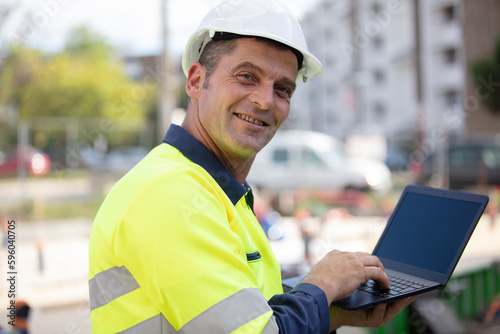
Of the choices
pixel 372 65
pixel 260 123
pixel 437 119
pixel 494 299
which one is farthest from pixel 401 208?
pixel 372 65

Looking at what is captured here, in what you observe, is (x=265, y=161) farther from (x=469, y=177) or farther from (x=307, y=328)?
(x=307, y=328)

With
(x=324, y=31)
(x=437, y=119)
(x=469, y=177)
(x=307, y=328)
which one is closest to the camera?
(x=307, y=328)

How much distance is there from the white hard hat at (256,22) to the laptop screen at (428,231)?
688 mm

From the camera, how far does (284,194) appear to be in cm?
1198

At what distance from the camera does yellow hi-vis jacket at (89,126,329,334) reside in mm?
1055

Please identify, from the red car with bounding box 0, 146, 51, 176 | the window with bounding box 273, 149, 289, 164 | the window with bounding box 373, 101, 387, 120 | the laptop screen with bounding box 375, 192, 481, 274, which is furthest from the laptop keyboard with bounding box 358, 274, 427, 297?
the window with bounding box 373, 101, 387, 120

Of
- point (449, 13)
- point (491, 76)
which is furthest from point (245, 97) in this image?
point (449, 13)

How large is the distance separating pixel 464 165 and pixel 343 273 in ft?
38.8

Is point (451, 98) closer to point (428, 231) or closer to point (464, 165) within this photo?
point (464, 165)

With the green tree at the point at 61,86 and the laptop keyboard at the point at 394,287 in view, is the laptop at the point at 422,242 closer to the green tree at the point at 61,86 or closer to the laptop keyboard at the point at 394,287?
the laptop keyboard at the point at 394,287

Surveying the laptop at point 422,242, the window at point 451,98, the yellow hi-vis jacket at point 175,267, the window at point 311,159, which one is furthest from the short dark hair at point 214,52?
the window at point 451,98

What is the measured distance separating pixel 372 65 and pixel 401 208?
3867cm

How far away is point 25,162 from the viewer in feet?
30.5

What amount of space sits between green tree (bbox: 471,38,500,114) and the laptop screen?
22.2 metres
